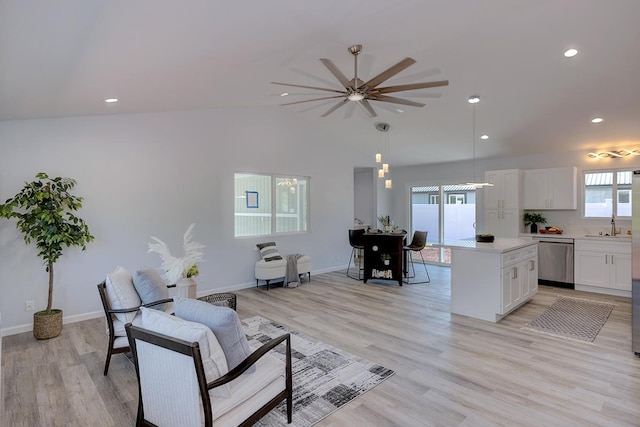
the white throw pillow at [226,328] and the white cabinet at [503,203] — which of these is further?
the white cabinet at [503,203]

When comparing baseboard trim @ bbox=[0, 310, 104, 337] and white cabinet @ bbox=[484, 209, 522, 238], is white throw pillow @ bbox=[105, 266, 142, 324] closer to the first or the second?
baseboard trim @ bbox=[0, 310, 104, 337]

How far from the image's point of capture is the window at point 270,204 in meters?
6.27

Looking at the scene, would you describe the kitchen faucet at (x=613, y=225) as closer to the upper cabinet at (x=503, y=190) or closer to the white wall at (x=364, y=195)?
the upper cabinet at (x=503, y=190)

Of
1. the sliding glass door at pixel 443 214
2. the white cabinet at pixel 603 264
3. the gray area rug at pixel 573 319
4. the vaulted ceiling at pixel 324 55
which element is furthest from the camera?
the sliding glass door at pixel 443 214

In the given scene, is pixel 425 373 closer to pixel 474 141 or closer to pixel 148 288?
pixel 148 288

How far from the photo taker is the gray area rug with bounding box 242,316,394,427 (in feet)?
8.00

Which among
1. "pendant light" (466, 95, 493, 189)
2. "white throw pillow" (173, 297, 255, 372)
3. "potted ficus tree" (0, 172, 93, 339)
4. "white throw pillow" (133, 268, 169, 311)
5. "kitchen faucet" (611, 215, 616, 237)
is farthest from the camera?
"kitchen faucet" (611, 215, 616, 237)

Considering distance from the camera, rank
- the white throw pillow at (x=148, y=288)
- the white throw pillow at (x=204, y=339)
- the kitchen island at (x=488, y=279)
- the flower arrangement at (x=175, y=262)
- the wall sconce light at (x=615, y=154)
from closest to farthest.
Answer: the white throw pillow at (x=204, y=339)
the white throw pillow at (x=148, y=288)
the flower arrangement at (x=175, y=262)
the kitchen island at (x=488, y=279)
the wall sconce light at (x=615, y=154)

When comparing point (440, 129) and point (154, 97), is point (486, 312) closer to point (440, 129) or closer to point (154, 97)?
point (440, 129)

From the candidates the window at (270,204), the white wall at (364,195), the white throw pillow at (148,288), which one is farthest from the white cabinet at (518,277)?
the white wall at (364,195)

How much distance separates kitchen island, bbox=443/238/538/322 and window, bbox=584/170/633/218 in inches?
101

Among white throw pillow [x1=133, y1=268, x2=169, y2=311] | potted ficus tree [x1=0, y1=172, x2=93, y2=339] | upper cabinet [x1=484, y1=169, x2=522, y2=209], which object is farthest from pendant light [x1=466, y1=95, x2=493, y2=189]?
potted ficus tree [x1=0, y1=172, x2=93, y2=339]

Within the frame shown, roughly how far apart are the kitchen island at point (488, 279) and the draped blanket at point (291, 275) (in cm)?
281

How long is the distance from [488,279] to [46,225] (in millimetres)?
5306
